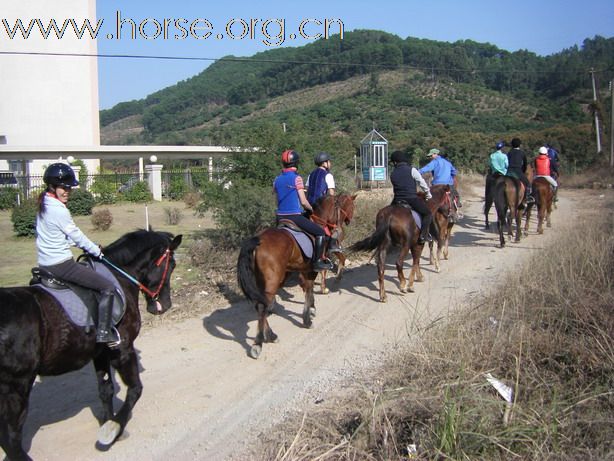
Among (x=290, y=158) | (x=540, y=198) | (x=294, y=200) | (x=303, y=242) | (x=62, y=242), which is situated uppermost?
(x=290, y=158)

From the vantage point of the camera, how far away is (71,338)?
15.8 feet

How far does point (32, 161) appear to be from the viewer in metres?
41.7

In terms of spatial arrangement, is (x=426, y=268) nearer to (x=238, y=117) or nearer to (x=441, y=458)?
(x=441, y=458)

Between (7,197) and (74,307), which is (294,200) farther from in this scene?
(7,197)

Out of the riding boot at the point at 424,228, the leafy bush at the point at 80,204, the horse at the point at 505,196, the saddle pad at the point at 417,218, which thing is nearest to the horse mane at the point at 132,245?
the saddle pad at the point at 417,218

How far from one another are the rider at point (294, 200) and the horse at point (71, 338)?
2.28 metres

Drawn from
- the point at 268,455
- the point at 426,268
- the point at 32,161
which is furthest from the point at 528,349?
the point at 32,161

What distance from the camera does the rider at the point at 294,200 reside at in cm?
784

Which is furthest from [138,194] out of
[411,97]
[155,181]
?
[411,97]

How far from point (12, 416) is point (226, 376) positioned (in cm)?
266

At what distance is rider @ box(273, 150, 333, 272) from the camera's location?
784 cm

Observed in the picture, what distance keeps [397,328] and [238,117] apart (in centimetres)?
8994

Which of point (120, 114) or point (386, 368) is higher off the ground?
point (120, 114)

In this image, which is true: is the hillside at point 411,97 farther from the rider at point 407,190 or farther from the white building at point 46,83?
the rider at point 407,190
